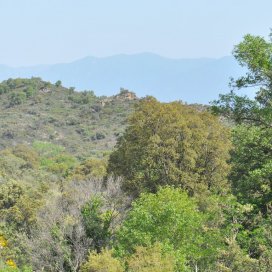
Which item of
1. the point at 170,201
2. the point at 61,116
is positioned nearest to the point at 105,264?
the point at 170,201

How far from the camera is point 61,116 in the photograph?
122562 mm

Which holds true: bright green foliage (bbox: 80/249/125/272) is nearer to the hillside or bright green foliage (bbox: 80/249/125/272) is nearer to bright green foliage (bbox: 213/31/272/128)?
bright green foliage (bbox: 213/31/272/128)

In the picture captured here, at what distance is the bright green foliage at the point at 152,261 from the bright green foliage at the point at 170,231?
1.90m

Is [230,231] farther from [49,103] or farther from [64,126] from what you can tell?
[49,103]

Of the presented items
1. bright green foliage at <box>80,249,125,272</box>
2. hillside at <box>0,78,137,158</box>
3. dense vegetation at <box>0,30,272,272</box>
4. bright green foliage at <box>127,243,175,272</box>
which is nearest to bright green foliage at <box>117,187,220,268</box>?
dense vegetation at <box>0,30,272,272</box>

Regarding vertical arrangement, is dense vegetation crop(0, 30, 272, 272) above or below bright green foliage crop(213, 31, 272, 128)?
below

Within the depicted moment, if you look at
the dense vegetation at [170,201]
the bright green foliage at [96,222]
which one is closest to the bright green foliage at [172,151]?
the dense vegetation at [170,201]

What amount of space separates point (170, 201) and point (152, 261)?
14.0 ft

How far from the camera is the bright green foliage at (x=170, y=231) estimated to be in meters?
19.8

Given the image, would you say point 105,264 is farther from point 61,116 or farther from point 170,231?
point 61,116

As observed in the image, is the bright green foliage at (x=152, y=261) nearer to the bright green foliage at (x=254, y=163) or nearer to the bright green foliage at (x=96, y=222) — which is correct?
the bright green foliage at (x=254, y=163)

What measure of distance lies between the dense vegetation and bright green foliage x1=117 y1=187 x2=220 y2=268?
40mm

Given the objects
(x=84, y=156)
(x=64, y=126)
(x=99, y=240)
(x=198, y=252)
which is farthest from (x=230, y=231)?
(x=64, y=126)

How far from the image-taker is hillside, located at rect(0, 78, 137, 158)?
108m
